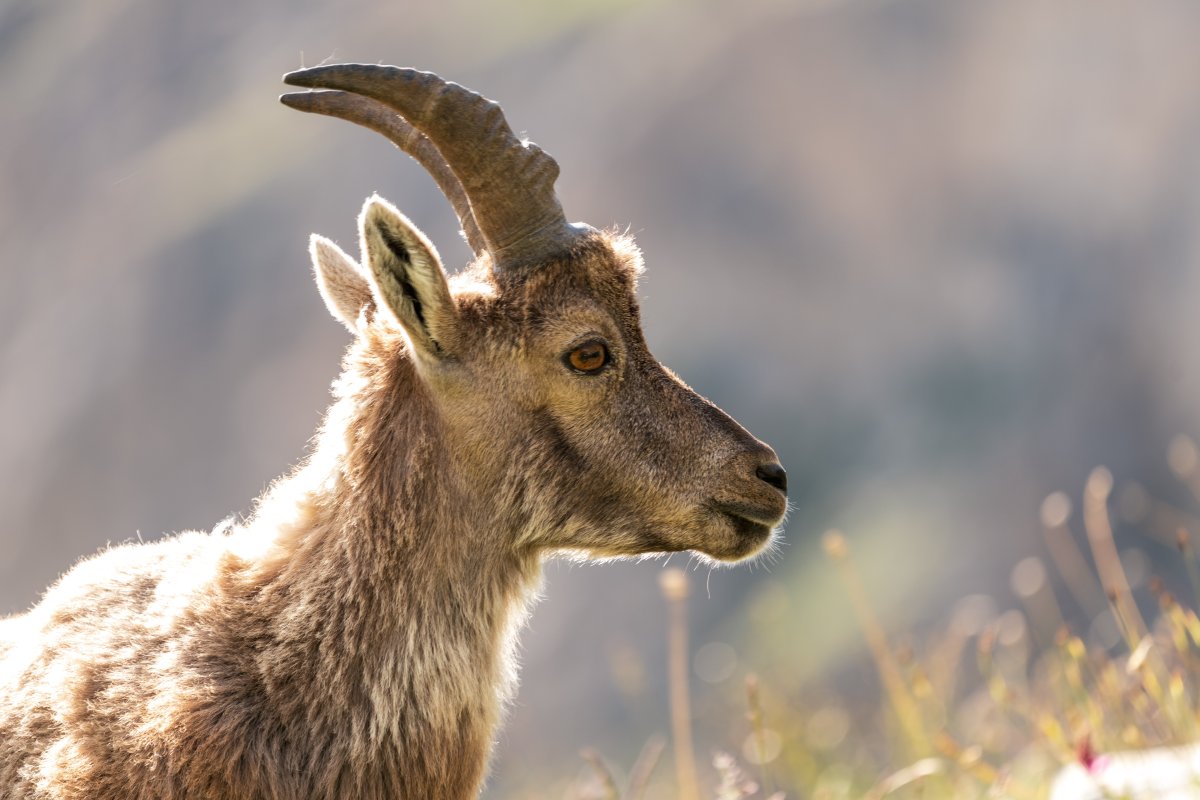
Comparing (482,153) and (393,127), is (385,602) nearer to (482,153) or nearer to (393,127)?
(482,153)

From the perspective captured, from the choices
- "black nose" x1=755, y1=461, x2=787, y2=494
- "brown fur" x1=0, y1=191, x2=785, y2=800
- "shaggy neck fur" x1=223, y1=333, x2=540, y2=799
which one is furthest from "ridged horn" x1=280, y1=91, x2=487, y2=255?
"black nose" x1=755, y1=461, x2=787, y2=494

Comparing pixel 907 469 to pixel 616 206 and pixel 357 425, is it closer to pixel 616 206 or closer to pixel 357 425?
pixel 616 206

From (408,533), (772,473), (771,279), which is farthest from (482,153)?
(771,279)

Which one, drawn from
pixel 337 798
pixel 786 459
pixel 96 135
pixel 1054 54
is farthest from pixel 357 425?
pixel 96 135

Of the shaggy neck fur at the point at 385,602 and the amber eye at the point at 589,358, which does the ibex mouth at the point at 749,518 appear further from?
the shaggy neck fur at the point at 385,602

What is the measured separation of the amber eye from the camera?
4988 mm

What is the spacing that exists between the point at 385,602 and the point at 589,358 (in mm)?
1144

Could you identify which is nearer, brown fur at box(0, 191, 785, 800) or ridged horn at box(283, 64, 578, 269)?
brown fur at box(0, 191, 785, 800)

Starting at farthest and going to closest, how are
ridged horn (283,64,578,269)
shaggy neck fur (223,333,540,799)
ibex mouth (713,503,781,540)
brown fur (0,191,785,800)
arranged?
1. ibex mouth (713,503,781,540)
2. ridged horn (283,64,578,269)
3. shaggy neck fur (223,333,540,799)
4. brown fur (0,191,785,800)

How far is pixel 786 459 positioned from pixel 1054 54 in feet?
24.4

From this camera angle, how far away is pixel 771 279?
20.3m

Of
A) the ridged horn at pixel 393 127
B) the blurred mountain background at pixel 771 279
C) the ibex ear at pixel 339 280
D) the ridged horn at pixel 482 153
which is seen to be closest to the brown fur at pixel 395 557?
the ridged horn at pixel 482 153

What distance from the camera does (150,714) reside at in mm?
4324

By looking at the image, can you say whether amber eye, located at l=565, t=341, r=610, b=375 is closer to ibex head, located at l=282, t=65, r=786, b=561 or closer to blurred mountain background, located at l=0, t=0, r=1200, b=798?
ibex head, located at l=282, t=65, r=786, b=561
